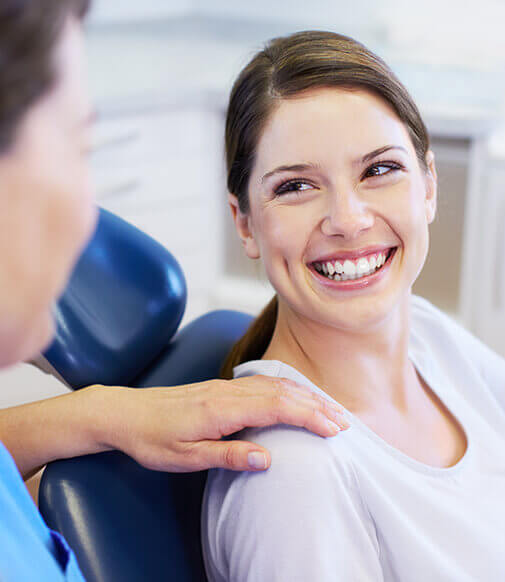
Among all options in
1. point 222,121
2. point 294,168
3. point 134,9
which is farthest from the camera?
point 134,9

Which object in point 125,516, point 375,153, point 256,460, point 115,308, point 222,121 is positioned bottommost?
point 125,516

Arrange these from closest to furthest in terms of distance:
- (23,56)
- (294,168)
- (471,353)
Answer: (23,56) → (294,168) → (471,353)

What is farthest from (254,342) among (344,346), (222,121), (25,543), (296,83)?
(222,121)

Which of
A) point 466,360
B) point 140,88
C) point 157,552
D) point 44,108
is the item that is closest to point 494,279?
point 466,360

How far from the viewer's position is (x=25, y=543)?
0.72 metres

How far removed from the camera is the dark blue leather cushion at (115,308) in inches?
38.7

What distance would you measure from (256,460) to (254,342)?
323mm

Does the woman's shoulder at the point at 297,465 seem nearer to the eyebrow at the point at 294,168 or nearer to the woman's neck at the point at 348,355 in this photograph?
the woman's neck at the point at 348,355

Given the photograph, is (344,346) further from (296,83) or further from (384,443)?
(296,83)

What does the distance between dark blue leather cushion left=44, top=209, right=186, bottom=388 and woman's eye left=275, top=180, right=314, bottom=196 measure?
22cm

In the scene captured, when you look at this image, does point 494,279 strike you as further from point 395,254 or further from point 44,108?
point 44,108

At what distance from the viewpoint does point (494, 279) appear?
2145mm

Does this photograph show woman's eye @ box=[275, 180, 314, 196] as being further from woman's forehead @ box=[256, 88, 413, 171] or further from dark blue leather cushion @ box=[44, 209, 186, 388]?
dark blue leather cushion @ box=[44, 209, 186, 388]

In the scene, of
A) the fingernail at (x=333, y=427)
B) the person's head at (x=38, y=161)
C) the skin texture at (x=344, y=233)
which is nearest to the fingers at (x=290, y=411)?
the fingernail at (x=333, y=427)
